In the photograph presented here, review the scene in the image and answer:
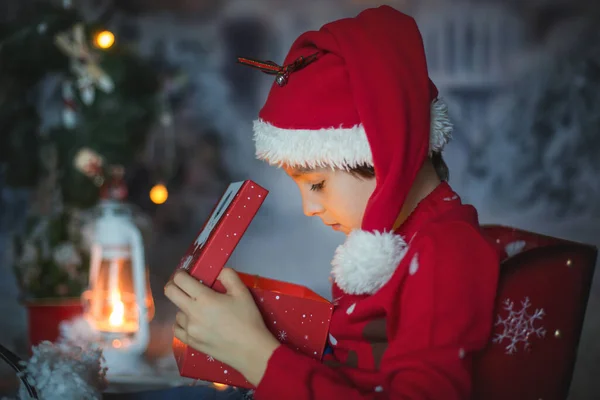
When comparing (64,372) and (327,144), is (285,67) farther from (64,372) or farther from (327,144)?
(64,372)

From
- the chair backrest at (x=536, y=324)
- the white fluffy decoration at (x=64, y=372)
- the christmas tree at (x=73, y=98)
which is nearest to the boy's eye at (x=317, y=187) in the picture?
the chair backrest at (x=536, y=324)

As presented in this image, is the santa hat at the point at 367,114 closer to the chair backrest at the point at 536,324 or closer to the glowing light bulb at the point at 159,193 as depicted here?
the chair backrest at the point at 536,324

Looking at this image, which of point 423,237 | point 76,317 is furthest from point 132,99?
point 423,237

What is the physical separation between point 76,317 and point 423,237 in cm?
144

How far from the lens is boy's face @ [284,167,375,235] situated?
34.1 inches

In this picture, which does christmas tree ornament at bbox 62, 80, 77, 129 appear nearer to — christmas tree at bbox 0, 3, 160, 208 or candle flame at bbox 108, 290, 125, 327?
christmas tree at bbox 0, 3, 160, 208

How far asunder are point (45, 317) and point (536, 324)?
59.7 inches

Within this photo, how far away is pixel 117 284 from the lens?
6.50 ft

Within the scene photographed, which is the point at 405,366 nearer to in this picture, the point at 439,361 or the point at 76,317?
the point at 439,361

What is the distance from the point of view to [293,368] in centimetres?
73

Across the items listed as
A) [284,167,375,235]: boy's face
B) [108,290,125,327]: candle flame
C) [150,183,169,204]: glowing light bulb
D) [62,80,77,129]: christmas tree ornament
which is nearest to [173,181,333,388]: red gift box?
[284,167,375,235]: boy's face

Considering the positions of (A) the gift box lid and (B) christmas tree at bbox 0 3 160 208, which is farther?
(B) christmas tree at bbox 0 3 160 208

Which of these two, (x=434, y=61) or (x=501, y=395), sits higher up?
(x=434, y=61)

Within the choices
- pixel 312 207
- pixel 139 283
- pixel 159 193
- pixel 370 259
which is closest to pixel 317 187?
pixel 312 207
